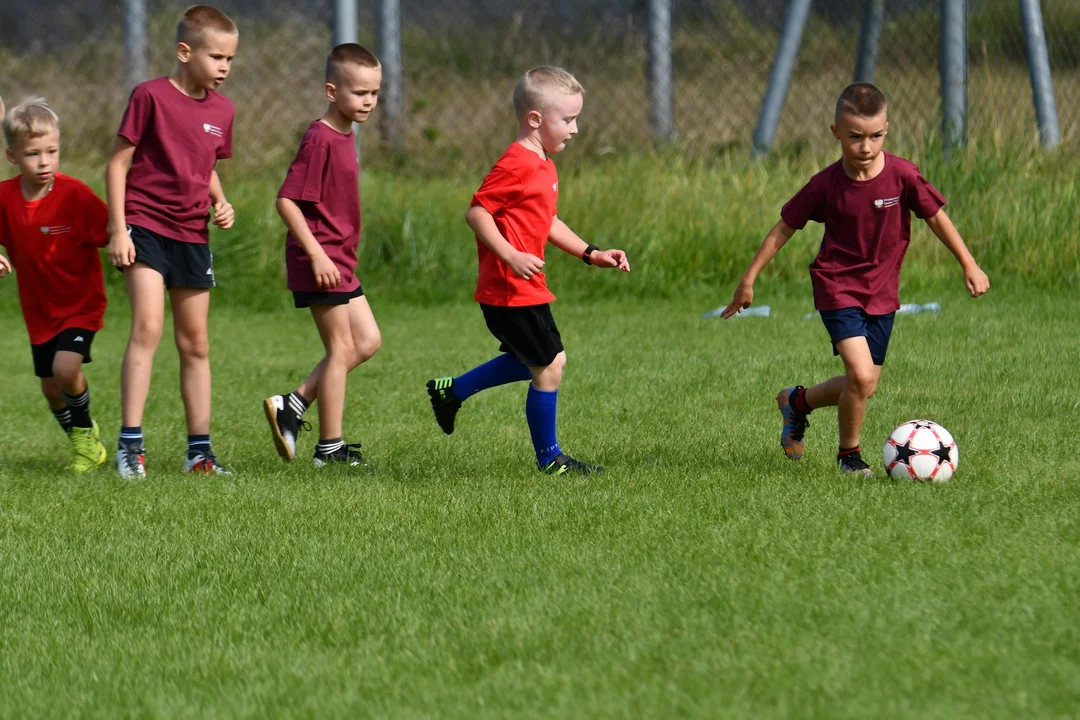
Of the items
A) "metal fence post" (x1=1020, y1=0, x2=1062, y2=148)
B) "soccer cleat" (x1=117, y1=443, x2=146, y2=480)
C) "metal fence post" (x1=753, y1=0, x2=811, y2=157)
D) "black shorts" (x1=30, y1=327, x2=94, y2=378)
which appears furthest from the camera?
"metal fence post" (x1=753, y1=0, x2=811, y2=157)

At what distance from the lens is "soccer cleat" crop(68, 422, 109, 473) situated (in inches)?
245

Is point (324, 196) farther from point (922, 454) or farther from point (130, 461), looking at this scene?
point (922, 454)

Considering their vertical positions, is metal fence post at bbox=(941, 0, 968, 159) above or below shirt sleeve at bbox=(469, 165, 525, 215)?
above

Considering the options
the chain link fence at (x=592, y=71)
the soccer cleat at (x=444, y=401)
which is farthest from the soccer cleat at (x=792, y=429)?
the chain link fence at (x=592, y=71)

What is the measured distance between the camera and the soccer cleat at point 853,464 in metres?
5.46

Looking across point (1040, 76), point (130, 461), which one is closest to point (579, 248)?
point (130, 461)

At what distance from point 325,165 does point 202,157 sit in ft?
1.67

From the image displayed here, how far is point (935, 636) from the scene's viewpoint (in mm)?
3404

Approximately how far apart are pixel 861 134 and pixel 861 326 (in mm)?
734

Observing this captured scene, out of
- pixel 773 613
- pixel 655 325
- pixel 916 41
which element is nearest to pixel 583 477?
pixel 773 613

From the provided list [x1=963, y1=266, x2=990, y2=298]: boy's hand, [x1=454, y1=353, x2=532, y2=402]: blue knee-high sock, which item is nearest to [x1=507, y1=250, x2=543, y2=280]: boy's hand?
[x1=454, y1=353, x2=532, y2=402]: blue knee-high sock

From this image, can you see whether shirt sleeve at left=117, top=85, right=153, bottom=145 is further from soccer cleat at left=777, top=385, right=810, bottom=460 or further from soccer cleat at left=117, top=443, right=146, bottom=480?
soccer cleat at left=777, top=385, right=810, bottom=460

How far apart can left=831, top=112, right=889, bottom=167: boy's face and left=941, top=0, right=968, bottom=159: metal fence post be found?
666 cm

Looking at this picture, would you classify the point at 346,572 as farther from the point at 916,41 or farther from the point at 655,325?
the point at 916,41
